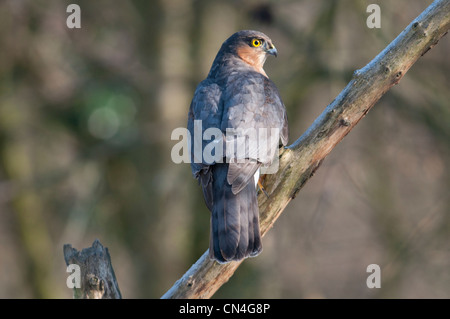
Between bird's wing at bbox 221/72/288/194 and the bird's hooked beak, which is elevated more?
the bird's hooked beak

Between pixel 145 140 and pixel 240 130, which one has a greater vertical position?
pixel 145 140

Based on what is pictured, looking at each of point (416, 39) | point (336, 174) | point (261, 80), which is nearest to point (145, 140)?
point (336, 174)

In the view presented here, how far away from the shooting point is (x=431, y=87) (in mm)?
6406

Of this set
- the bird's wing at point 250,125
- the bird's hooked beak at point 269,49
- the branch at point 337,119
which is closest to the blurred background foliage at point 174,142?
the bird's hooked beak at point 269,49

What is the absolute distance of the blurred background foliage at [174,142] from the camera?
6.57 metres

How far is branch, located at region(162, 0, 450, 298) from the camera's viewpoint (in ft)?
12.0

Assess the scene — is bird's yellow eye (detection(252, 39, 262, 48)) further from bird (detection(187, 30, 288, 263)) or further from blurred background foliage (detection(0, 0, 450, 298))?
blurred background foliage (detection(0, 0, 450, 298))

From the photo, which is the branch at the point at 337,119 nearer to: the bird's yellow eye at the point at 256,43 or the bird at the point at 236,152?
the bird at the point at 236,152

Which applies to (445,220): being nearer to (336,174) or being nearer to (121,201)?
(336,174)

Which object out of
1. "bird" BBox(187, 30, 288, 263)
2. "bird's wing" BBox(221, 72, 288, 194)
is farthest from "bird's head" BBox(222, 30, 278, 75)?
"bird's wing" BBox(221, 72, 288, 194)

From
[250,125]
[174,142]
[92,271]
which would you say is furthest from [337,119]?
[174,142]

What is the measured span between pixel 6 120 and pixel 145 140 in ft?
5.84

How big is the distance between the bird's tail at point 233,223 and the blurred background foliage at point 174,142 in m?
2.97

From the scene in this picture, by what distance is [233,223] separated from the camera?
3566mm
